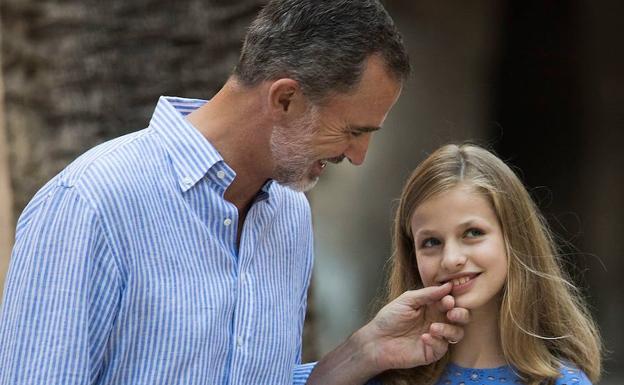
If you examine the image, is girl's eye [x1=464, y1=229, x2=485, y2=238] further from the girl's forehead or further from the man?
the man

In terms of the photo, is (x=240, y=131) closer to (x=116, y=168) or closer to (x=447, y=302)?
(x=116, y=168)

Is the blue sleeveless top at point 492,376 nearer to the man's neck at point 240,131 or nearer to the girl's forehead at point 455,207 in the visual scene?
the girl's forehead at point 455,207

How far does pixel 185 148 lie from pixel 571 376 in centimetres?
101

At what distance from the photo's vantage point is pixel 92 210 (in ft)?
7.80

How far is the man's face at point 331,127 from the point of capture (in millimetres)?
2625

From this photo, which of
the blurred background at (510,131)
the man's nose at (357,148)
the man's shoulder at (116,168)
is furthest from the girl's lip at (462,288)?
the blurred background at (510,131)

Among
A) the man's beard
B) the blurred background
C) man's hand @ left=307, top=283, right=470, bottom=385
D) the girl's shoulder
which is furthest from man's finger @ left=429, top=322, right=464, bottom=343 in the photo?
the blurred background

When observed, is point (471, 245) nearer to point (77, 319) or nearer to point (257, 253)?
point (257, 253)

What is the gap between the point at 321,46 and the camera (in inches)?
103

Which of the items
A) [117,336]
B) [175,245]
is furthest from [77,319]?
[175,245]

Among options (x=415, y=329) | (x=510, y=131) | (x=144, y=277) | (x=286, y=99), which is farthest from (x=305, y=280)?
(x=510, y=131)

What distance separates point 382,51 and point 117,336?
843mm

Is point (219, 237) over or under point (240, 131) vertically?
under

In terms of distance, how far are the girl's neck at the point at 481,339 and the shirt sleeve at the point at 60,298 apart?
0.91m
